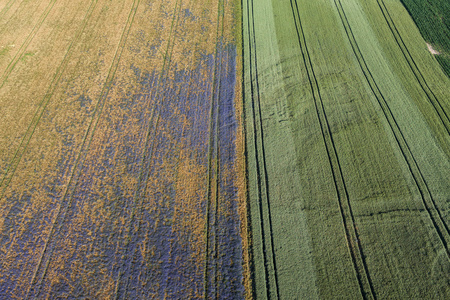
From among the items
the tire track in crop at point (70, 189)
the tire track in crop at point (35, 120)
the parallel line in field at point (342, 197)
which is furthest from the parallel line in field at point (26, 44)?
the parallel line in field at point (342, 197)

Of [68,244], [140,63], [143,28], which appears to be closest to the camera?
[68,244]

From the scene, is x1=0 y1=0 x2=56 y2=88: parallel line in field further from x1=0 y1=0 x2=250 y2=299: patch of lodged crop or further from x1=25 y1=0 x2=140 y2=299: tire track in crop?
x1=25 y1=0 x2=140 y2=299: tire track in crop

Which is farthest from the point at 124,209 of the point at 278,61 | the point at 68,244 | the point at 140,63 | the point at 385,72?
the point at 385,72

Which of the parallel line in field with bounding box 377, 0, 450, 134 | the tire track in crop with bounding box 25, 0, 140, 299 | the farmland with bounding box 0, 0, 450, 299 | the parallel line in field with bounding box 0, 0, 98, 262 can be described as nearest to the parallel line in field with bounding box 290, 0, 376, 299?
the farmland with bounding box 0, 0, 450, 299

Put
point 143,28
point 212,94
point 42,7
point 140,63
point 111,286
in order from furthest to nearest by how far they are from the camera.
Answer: point 42,7 → point 143,28 → point 140,63 → point 212,94 → point 111,286

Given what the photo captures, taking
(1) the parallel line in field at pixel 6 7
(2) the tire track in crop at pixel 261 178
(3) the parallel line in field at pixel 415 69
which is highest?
(1) the parallel line in field at pixel 6 7

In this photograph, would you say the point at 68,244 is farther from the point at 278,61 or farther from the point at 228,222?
the point at 278,61

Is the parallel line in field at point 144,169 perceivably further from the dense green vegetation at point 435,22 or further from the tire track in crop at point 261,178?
the dense green vegetation at point 435,22
